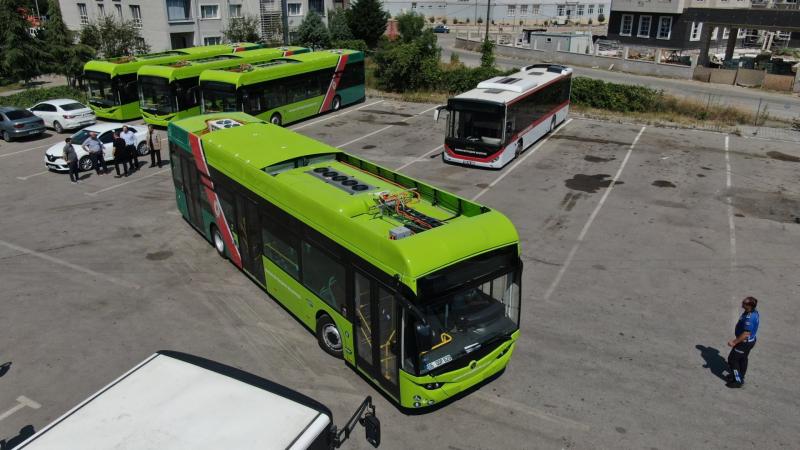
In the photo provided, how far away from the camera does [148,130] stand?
75.1ft

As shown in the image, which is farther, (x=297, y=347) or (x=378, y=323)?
(x=297, y=347)

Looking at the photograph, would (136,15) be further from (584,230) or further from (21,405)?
(21,405)

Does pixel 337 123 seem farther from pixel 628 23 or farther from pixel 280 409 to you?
pixel 628 23

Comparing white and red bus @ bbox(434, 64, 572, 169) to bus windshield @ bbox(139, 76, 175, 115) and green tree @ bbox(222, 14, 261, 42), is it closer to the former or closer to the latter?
bus windshield @ bbox(139, 76, 175, 115)

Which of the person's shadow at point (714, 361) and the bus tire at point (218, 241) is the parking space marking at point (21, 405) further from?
the person's shadow at point (714, 361)

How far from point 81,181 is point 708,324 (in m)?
20.2

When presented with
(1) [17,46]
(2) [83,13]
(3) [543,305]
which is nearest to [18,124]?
(1) [17,46]

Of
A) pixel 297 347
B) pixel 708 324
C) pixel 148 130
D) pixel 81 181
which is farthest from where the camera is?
pixel 148 130

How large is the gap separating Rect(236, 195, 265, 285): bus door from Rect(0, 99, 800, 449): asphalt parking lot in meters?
0.68

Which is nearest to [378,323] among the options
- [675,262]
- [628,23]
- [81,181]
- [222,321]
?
[222,321]

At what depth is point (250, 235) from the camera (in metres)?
12.5

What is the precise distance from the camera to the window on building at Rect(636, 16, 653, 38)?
55.9 m

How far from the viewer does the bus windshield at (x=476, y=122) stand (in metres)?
20.7

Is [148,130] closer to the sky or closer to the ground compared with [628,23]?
closer to the ground
